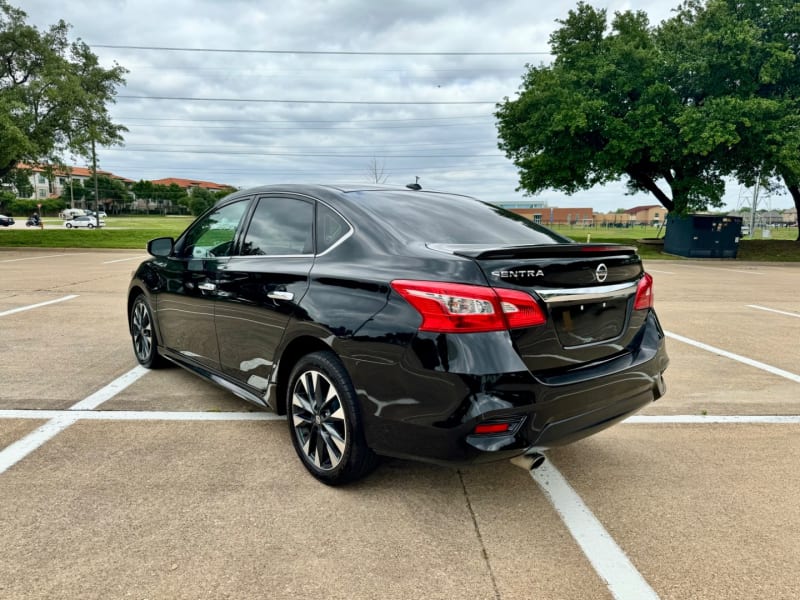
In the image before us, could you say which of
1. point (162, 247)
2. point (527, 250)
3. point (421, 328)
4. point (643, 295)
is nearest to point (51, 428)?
point (162, 247)

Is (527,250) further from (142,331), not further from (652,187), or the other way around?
(652,187)

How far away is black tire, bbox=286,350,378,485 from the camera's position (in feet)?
9.02

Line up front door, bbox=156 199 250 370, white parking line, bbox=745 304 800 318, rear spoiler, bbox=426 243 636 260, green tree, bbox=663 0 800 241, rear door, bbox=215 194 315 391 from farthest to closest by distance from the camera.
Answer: green tree, bbox=663 0 800 241 → white parking line, bbox=745 304 800 318 → front door, bbox=156 199 250 370 → rear door, bbox=215 194 315 391 → rear spoiler, bbox=426 243 636 260

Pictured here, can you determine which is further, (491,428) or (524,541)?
(524,541)

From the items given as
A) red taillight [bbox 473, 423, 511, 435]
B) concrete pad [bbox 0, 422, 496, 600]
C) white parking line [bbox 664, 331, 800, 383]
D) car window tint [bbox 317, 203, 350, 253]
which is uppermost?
car window tint [bbox 317, 203, 350, 253]

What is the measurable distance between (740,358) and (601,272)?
413 centimetres

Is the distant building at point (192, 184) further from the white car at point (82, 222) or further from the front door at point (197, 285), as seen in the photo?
the front door at point (197, 285)

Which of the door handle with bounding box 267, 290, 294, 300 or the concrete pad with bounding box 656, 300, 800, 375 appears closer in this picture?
the door handle with bounding box 267, 290, 294, 300

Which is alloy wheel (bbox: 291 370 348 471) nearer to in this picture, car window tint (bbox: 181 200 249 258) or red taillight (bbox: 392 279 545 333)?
red taillight (bbox: 392 279 545 333)

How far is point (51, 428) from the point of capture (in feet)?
12.2

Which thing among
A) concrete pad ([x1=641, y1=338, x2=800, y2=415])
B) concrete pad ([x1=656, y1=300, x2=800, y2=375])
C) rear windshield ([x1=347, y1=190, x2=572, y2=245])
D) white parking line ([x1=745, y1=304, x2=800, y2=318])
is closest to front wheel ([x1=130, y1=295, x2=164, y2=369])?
rear windshield ([x1=347, y1=190, x2=572, y2=245])

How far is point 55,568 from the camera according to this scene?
2.27 metres

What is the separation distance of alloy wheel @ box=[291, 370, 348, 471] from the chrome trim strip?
1.10 meters

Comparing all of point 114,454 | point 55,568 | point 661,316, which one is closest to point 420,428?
point 55,568
